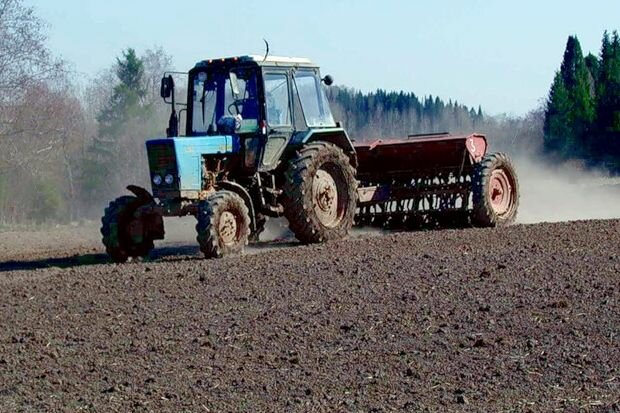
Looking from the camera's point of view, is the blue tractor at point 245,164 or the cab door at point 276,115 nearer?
the blue tractor at point 245,164

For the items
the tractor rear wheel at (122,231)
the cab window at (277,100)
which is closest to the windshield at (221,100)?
the cab window at (277,100)

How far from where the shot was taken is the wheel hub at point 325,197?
48.5ft

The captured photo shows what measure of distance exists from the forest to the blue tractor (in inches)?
876

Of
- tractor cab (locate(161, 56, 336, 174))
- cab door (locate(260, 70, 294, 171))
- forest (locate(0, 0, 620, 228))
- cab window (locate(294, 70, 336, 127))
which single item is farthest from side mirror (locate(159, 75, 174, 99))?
forest (locate(0, 0, 620, 228))

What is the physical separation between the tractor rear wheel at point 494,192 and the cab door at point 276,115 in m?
Result: 3.10

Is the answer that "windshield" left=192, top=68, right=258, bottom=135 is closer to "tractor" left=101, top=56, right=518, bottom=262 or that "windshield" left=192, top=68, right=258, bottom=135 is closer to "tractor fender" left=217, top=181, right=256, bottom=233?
"tractor" left=101, top=56, right=518, bottom=262

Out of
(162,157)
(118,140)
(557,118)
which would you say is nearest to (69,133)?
(118,140)

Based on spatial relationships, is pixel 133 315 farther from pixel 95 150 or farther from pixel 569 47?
pixel 569 47

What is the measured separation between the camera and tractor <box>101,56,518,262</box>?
13570mm

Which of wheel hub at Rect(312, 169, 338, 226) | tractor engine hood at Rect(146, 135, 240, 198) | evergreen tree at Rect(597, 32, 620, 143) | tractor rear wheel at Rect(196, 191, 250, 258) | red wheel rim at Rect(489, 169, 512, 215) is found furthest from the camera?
evergreen tree at Rect(597, 32, 620, 143)

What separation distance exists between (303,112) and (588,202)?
9.47 meters

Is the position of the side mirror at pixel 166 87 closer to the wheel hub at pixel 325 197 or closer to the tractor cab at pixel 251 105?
the tractor cab at pixel 251 105

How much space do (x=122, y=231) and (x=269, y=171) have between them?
2.16 metres

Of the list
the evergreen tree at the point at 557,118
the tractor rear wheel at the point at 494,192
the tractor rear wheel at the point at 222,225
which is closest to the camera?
the tractor rear wheel at the point at 222,225
